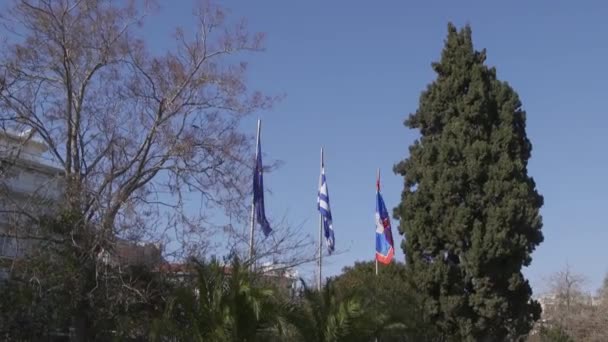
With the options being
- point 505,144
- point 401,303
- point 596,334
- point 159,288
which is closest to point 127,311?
point 159,288

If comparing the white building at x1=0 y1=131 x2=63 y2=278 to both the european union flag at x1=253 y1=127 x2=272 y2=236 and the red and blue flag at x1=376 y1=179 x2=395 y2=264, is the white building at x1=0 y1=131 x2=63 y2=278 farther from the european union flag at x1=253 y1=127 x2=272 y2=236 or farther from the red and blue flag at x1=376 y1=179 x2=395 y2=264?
the red and blue flag at x1=376 y1=179 x2=395 y2=264

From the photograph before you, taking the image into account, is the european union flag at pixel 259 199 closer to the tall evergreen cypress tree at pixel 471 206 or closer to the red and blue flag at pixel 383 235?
the tall evergreen cypress tree at pixel 471 206

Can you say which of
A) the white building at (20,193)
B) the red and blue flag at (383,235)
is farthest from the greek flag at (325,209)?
the white building at (20,193)

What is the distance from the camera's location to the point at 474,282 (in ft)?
79.4

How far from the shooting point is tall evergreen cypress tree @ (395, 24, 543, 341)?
24.1 m

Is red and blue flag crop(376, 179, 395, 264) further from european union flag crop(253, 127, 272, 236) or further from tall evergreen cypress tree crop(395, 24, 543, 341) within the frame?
european union flag crop(253, 127, 272, 236)

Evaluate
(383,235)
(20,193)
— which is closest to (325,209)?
(383,235)

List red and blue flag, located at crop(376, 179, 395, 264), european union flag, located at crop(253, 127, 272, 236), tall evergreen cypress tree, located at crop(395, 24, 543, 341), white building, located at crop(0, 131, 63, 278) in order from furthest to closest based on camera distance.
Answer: red and blue flag, located at crop(376, 179, 395, 264)
tall evergreen cypress tree, located at crop(395, 24, 543, 341)
european union flag, located at crop(253, 127, 272, 236)
white building, located at crop(0, 131, 63, 278)

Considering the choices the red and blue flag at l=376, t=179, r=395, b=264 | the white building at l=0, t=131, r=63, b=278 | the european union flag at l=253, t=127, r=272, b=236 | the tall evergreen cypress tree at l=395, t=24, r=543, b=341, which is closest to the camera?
the white building at l=0, t=131, r=63, b=278

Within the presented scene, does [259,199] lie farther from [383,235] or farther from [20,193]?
[383,235]

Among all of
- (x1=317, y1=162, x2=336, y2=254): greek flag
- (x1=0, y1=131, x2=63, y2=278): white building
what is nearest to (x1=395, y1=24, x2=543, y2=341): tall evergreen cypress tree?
(x1=317, y1=162, x2=336, y2=254): greek flag

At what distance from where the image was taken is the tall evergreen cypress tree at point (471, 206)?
24078 millimetres

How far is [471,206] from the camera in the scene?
2494cm

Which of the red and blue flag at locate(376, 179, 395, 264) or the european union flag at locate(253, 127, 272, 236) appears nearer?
the european union flag at locate(253, 127, 272, 236)
